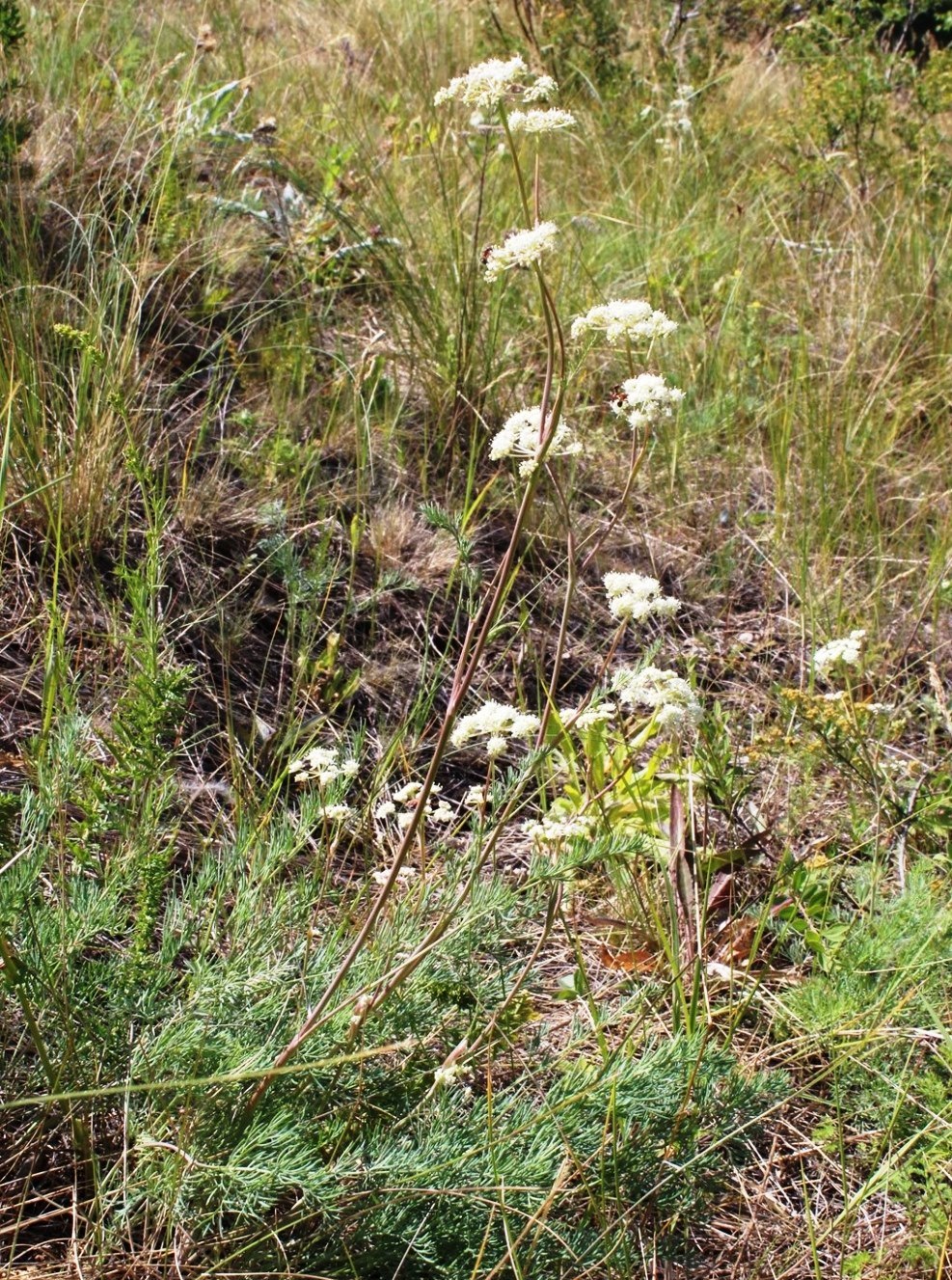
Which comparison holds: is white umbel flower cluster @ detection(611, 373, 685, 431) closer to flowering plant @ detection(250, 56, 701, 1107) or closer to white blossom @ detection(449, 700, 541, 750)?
flowering plant @ detection(250, 56, 701, 1107)

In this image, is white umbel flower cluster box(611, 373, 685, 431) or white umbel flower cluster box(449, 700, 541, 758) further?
white umbel flower cluster box(611, 373, 685, 431)

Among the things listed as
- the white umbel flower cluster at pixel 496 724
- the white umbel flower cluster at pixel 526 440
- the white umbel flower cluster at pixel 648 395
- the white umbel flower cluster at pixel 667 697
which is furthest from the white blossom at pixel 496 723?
the white umbel flower cluster at pixel 648 395

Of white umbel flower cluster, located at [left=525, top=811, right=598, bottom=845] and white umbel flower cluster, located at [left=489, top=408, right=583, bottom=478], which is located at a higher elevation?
white umbel flower cluster, located at [left=489, top=408, right=583, bottom=478]

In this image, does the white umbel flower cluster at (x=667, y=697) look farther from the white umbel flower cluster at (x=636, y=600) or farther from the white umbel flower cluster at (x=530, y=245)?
the white umbel flower cluster at (x=530, y=245)

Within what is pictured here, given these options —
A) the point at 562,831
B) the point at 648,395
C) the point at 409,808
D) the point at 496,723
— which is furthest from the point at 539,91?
the point at 409,808

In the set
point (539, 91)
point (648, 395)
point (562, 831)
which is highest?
point (539, 91)

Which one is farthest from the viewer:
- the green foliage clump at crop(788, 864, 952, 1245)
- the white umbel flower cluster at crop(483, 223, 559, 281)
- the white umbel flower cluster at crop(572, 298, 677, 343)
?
the green foliage clump at crop(788, 864, 952, 1245)

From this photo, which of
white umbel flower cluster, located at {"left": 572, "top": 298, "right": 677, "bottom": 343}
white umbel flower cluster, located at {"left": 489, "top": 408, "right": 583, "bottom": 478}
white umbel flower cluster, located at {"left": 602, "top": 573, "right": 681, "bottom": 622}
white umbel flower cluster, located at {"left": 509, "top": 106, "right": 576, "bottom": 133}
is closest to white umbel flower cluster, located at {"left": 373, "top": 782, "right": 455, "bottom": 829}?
white umbel flower cluster, located at {"left": 602, "top": 573, "right": 681, "bottom": 622}

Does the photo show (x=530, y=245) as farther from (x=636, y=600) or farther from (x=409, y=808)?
(x=409, y=808)

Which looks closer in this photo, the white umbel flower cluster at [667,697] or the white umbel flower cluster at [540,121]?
the white umbel flower cluster at [540,121]

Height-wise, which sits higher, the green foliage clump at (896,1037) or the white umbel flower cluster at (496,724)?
the white umbel flower cluster at (496,724)

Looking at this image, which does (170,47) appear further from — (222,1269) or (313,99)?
(222,1269)

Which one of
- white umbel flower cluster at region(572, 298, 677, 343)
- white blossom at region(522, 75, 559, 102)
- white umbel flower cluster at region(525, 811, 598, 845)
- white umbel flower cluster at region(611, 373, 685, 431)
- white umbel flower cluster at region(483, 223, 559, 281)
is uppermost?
white blossom at region(522, 75, 559, 102)

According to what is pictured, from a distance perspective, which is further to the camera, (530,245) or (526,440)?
(526,440)
